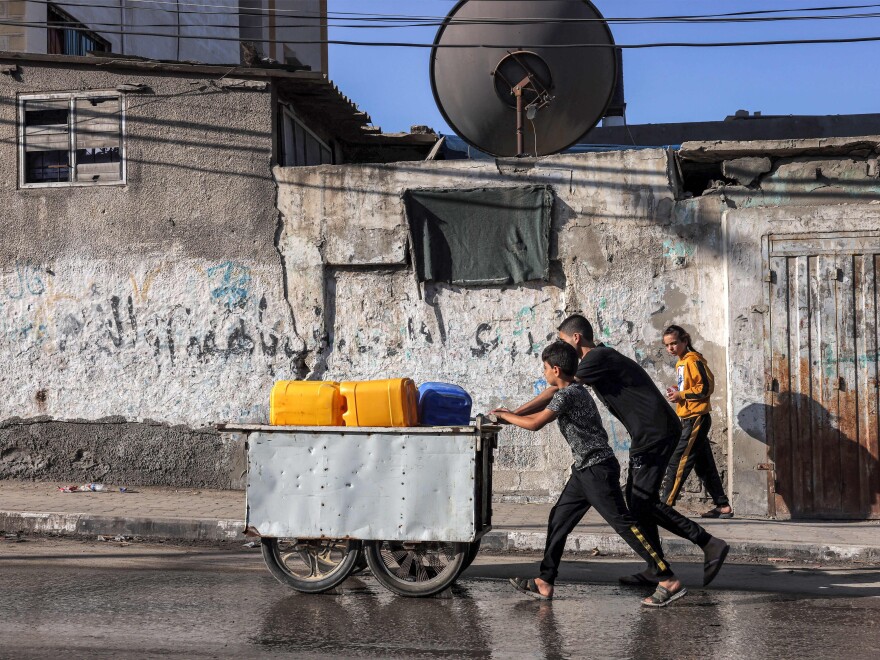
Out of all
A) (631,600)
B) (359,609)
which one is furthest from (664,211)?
(359,609)

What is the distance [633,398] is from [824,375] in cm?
382

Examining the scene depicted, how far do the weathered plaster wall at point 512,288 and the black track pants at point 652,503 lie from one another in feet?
11.9

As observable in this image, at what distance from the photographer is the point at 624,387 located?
6.45 m

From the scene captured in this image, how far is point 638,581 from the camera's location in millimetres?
6691

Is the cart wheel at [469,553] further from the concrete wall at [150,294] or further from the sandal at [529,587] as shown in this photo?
the concrete wall at [150,294]

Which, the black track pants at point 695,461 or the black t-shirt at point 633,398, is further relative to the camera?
the black track pants at point 695,461

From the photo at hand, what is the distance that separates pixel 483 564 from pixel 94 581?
276 centimetres

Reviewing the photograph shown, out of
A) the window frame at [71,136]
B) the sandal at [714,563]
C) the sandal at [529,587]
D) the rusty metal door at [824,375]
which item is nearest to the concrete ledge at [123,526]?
the sandal at [529,587]

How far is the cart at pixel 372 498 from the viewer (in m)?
6.09

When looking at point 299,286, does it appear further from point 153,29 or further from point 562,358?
point 153,29

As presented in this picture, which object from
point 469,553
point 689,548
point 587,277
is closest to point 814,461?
point 689,548

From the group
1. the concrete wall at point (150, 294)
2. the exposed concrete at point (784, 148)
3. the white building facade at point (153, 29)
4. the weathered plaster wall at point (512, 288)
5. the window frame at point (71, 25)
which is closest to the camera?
the exposed concrete at point (784, 148)

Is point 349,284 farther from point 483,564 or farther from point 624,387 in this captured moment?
point 624,387

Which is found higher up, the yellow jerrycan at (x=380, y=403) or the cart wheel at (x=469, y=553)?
the yellow jerrycan at (x=380, y=403)
